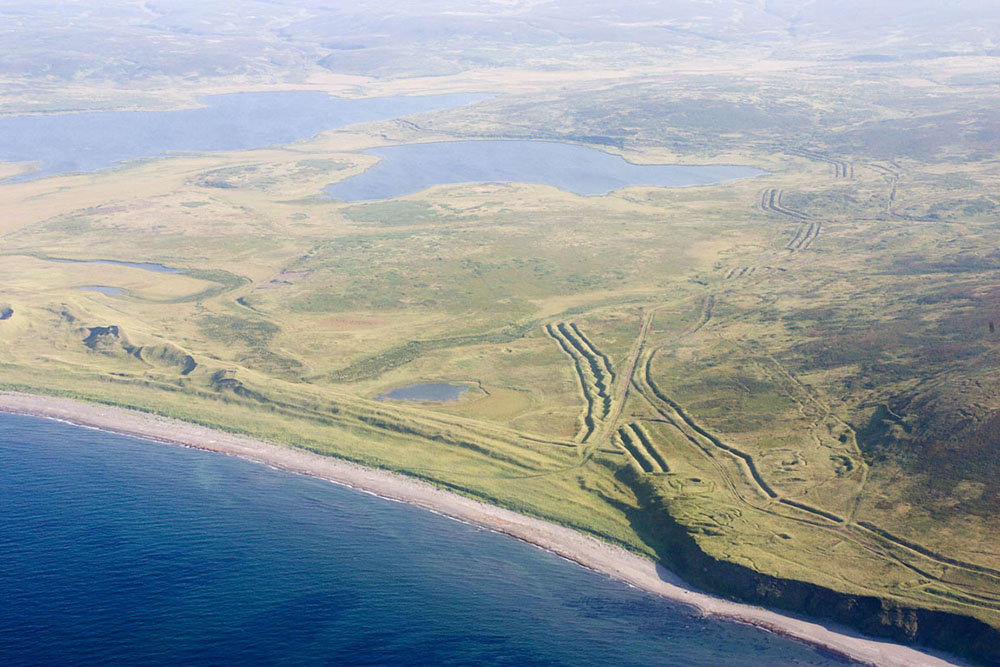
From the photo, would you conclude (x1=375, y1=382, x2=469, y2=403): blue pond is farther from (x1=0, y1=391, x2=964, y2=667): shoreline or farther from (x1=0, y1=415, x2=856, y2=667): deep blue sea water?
(x1=0, y1=415, x2=856, y2=667): deep blue sea water

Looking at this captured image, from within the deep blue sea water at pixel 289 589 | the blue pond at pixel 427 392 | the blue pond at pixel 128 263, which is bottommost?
the deep blue sea water at pixel 289 589

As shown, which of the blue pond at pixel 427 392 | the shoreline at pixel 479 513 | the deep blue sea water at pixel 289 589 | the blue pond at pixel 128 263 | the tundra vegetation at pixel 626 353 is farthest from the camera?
the blue pond at pixel 128 263

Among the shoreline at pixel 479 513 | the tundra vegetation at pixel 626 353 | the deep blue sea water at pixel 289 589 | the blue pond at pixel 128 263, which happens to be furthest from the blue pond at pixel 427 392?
the blue pond at pixel 128 263

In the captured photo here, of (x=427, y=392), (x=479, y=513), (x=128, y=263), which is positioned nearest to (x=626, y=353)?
(x=427, y=392)

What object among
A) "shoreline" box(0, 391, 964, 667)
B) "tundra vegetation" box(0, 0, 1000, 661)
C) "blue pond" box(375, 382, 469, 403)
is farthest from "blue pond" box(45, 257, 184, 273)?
"blue pond" box(375, 382, 469, 403)

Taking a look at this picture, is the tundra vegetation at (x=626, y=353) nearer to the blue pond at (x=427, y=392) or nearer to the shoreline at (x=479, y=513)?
the shoreline at (x=479, y=513)

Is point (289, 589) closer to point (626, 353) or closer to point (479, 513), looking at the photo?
point (479, 513)

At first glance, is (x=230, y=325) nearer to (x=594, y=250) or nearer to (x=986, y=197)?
(x=594, y=250)
